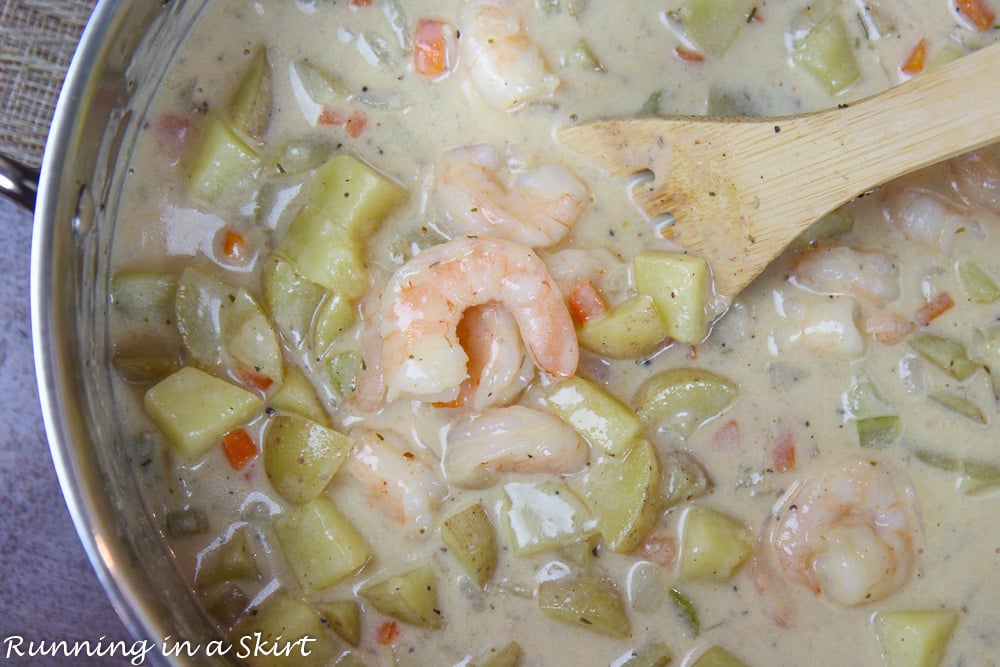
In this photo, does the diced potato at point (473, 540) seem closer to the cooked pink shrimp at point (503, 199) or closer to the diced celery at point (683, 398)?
the diced celery at point (683, 398)

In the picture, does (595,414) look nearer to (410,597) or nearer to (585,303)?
(585,303)

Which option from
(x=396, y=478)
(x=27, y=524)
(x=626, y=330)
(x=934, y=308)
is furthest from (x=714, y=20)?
(x=27, y=524)

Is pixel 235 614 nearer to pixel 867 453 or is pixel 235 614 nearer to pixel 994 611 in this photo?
pixel 867 453

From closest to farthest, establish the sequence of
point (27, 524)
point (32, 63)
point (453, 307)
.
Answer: point (453, 307) → point (32, 63) → point (27, 524)

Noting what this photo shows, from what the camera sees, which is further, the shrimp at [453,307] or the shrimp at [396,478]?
the shrimp at [396,478]

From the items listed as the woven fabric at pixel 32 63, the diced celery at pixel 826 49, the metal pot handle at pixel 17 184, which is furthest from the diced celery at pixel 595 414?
the woven fabric at pixel 32 63

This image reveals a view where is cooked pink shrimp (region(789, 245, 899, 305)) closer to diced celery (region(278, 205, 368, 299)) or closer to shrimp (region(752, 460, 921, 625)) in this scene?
shrimp (region(752, 460, 921, 625))

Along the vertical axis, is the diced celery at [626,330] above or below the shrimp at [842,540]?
above
